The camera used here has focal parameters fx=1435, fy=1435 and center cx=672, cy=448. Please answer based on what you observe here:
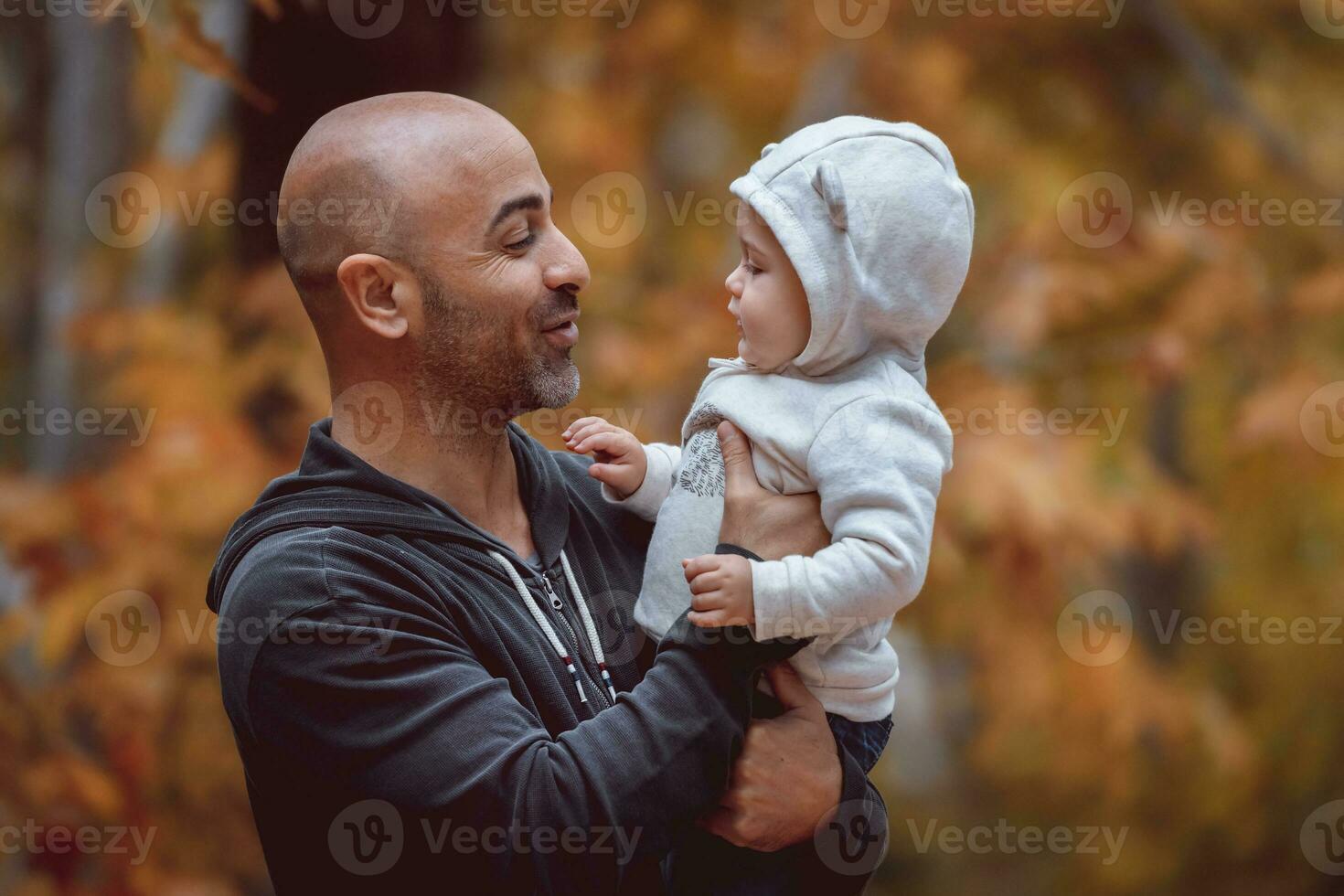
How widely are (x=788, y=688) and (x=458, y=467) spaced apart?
22.8 inches

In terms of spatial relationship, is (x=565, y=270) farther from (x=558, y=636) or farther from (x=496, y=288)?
(x=558, y=636)

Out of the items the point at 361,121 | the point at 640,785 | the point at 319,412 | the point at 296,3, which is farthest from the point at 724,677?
the point at 296,3

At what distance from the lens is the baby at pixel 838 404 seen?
1.80 metres

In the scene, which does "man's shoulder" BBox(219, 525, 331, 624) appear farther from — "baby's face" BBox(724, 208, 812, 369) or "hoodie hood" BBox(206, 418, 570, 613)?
"baby's face" BBox(724, 208, 812, 369)

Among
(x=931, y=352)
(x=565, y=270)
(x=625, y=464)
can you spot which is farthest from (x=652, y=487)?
(x=931, y=352)

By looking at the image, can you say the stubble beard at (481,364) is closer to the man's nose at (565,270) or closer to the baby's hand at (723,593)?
the man's nose at (565,270)

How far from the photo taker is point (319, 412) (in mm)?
3707

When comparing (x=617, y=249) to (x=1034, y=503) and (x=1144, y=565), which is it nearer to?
(x=1034, y=503)

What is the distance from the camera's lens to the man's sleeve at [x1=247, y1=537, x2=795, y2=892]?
5.64ft

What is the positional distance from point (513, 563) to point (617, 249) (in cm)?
249

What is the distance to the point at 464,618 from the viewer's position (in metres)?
1.93

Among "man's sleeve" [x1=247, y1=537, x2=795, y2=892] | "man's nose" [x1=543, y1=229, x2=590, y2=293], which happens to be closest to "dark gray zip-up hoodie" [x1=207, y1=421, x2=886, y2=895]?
"man's sleeve" [x1=247, y1=537, x2=795, y2=892]

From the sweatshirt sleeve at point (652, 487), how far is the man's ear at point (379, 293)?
0.46 meters

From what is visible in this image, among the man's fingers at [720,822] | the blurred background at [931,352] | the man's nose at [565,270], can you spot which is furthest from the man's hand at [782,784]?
the blurred background at [931,352]
